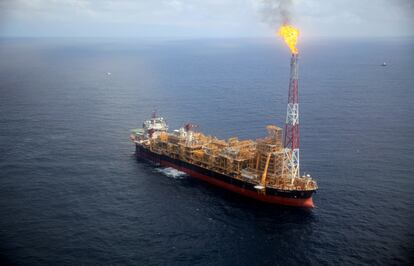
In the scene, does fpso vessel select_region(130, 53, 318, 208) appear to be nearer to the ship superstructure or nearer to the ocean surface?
the ship superstructure

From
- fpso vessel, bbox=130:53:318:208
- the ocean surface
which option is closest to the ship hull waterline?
fpso vessel, bbox=130:53:318:208

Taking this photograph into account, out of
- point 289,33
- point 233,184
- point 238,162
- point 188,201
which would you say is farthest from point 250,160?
point 289,33

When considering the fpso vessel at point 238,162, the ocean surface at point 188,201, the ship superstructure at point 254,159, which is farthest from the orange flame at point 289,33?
the ocean surface at point 188,201


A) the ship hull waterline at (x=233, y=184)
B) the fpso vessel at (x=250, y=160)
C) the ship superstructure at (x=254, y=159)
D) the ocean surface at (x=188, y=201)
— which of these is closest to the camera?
the ocean surface at (x=188, y=201)

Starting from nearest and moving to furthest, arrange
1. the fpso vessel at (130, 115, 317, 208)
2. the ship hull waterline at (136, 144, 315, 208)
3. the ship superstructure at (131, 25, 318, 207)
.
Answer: the ship hull waterline at (136, 144, 315, 208) → the ship superstructure at (131, 25, 318, 207) → the fpso vessel at (130, 115, 317, 208)

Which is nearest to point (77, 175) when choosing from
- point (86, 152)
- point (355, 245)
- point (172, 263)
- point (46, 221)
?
point (86, 152)

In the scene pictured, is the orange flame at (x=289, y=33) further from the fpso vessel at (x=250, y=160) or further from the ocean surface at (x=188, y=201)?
the ocean surface at (x=188, y=201)

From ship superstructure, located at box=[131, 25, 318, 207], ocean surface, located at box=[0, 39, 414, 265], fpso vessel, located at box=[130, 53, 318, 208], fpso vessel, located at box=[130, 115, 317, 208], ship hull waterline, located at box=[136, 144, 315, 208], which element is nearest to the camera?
ocean surface, located at box=[0, 39, 414, 265]

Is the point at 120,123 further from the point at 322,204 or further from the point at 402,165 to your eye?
the point at 402,165
